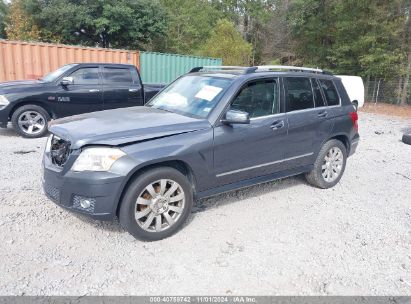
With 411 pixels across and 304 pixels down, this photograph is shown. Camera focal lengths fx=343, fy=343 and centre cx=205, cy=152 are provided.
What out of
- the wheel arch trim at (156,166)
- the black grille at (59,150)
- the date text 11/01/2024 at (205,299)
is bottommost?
Answer: the date text 11/01/2024 at (205,299)

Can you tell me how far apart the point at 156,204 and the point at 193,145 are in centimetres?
70

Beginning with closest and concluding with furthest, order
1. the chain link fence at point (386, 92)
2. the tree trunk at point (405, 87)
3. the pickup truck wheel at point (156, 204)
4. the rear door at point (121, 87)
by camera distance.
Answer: the pickup truck wheel at point (156, 204) < the rear door at point (121, 87) < the tree trunk at point (405, 87) < the chain link fence at point (386, 92)

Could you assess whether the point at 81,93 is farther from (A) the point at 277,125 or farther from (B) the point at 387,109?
(B) the point at 387,109

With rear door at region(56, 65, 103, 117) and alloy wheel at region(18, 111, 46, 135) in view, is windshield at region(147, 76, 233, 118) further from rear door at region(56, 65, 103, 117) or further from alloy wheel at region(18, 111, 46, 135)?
alloy wheel at region(18, 111, 46, 135)

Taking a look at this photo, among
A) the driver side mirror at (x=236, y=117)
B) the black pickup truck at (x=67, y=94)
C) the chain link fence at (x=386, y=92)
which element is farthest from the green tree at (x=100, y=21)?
the driver side mirror at (x=236, y=117)

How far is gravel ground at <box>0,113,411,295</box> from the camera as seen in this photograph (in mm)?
2855

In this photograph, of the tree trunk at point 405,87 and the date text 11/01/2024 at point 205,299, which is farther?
the tree trunk at point 405,87

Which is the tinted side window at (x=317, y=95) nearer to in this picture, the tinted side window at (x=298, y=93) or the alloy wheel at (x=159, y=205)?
the tinted side window at (x=298, y=93)

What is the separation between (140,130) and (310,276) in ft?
6.77

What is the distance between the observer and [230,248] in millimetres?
3416

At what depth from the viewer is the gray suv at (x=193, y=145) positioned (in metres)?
3.17

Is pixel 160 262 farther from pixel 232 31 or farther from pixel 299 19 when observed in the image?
pixel 299 19

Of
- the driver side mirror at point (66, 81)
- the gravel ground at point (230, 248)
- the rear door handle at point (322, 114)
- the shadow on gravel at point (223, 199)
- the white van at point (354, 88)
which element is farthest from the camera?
the white van at point (354, 88)

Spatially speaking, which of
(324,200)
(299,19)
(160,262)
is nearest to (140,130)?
(160,262)
